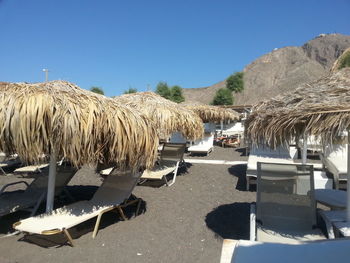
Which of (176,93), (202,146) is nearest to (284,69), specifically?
(176,93)

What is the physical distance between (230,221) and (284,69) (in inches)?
4594

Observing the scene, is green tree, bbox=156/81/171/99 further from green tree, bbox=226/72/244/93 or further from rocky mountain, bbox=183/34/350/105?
rocky mountain, bbox=183/34/350/105

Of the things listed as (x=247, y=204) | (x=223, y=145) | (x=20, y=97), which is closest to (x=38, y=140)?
(x=20, y=97)

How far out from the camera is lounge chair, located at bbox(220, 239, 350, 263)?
71.2 inches

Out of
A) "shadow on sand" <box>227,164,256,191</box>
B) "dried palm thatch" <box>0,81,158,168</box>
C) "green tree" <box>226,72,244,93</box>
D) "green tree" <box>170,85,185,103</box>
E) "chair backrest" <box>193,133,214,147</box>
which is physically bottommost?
"shadow on sand" <box>227,164,256,191</box>

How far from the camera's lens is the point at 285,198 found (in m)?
3.70

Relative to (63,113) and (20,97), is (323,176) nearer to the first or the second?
(63,113)

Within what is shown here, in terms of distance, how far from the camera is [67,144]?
353 centimetres

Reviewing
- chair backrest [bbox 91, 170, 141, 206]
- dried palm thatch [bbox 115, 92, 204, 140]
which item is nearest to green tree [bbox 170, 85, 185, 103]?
dried palm thatch [bbox 115, 92, 204, 140]

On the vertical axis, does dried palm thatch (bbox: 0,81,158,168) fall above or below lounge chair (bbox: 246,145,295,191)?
above

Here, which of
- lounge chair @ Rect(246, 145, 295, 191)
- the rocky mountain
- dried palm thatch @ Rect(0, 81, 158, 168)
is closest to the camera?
dried palm thatch @ Rect(0, 81, 158, 168)

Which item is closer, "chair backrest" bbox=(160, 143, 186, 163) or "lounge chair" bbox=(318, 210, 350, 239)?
"lounge chair" bbox=(318, 210, 350, 239)

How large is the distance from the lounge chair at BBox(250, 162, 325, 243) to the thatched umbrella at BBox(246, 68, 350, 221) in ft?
1.84

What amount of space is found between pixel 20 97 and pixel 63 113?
560 millimetres
